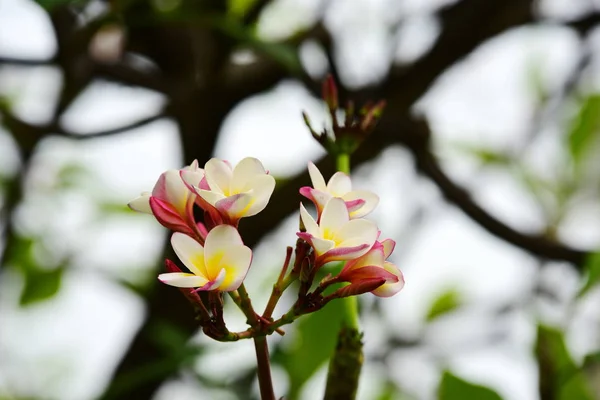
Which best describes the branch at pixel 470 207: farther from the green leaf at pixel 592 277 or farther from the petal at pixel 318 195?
the petal at pixel 318 195

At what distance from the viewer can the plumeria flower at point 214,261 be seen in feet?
0.89

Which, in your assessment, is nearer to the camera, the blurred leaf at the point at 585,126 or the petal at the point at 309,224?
the petal at the point at 309,224

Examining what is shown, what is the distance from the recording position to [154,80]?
3.60 ft

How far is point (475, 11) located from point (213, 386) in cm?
72

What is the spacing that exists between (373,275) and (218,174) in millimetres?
88

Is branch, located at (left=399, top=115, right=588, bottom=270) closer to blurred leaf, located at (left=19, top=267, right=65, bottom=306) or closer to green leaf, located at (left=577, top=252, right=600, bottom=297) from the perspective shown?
green leaf, located at (left=577, top=252, right=600, bottom=297)

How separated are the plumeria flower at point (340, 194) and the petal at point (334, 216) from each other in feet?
0.04

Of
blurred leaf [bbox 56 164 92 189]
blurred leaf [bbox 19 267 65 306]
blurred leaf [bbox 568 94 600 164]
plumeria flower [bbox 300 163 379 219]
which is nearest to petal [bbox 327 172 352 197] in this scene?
plumeria flower [bbox 300 163 379 219]

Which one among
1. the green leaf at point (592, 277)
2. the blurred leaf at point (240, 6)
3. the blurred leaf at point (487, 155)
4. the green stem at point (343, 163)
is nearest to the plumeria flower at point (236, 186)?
the green stem at point (343, 163)

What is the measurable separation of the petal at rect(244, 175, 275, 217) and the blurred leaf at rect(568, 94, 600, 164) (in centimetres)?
92

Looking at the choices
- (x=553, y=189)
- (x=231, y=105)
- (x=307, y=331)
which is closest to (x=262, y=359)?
(x=307, y=331)

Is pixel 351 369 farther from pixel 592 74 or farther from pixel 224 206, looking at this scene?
pixel 592 74

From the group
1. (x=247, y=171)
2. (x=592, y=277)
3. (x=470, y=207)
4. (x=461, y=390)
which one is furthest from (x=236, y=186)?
(x=470, y=207)

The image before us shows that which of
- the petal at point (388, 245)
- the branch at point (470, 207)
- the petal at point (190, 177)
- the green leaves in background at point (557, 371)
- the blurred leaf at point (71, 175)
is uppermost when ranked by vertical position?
the petal at point (190, 177)
